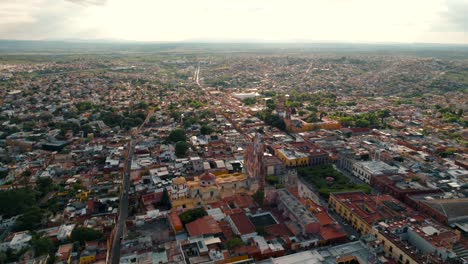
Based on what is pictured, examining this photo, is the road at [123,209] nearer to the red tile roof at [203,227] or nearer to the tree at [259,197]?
the red tile roof at [203,227]

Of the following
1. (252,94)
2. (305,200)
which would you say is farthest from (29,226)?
(252,94)

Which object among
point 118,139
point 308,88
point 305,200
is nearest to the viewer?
point 305,200

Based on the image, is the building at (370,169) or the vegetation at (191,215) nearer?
the vegetation at (191,215)

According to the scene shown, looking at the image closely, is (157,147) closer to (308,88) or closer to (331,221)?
(331,221)

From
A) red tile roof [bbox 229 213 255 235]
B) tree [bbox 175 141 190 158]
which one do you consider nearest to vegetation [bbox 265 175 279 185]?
red tile roof [bbox 229 213 255 235]

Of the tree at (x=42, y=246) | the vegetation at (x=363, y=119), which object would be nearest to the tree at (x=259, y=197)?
the tree at (x=42, y=246)
